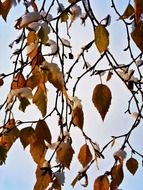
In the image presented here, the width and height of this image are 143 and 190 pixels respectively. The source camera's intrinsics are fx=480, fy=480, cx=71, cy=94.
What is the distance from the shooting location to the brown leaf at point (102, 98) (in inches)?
54.0

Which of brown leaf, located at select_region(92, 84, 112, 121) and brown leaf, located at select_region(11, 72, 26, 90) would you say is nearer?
brown leaf, located at select_region(92, 84, 112, 121)

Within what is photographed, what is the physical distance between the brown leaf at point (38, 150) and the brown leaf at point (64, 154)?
6 centimetres

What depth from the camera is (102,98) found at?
1394mm

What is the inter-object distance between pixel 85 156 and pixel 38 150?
1.07 ft

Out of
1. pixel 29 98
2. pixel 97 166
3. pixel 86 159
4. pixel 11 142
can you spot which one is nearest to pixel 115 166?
pixel 86 159

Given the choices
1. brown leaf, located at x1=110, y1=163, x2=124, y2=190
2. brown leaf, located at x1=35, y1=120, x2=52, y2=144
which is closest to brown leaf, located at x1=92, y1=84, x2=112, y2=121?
brown leaf, located at x1=35, y1=120, x2=52, y2=144

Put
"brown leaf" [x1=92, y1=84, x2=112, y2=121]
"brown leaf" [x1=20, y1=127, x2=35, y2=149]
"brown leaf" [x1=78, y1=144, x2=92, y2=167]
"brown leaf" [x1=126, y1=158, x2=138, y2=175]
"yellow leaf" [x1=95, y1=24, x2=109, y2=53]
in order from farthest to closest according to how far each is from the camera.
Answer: "brown leaf" [x1=126, y1=158, x2=138, y2=175] → "brown leaf" [x1=78, y1=144, x2=92, y2=167] → "brown leaf" [x1=20, y1=127, x2=35, y2=149] → "brown leaf" [x1=92, y1=84, x2=112, y2=121] → "yellow leaf" [x1=95, y1=24, x2=109, y2=53]

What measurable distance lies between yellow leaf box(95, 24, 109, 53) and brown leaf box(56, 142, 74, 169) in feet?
1.38

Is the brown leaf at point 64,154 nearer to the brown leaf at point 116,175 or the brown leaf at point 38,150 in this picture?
the brown leaf at point 38,150

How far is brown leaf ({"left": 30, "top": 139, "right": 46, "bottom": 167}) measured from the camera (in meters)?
1.46

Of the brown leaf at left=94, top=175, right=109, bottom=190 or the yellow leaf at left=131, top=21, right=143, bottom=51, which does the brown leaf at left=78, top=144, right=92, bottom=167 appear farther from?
the yellow leaf at left=131, top=21, right=143, bottom=51

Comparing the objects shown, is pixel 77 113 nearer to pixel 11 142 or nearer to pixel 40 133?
pixel 40 133

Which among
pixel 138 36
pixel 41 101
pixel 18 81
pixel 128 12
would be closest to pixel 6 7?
pixel 18 81

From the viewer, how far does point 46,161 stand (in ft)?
5.19
